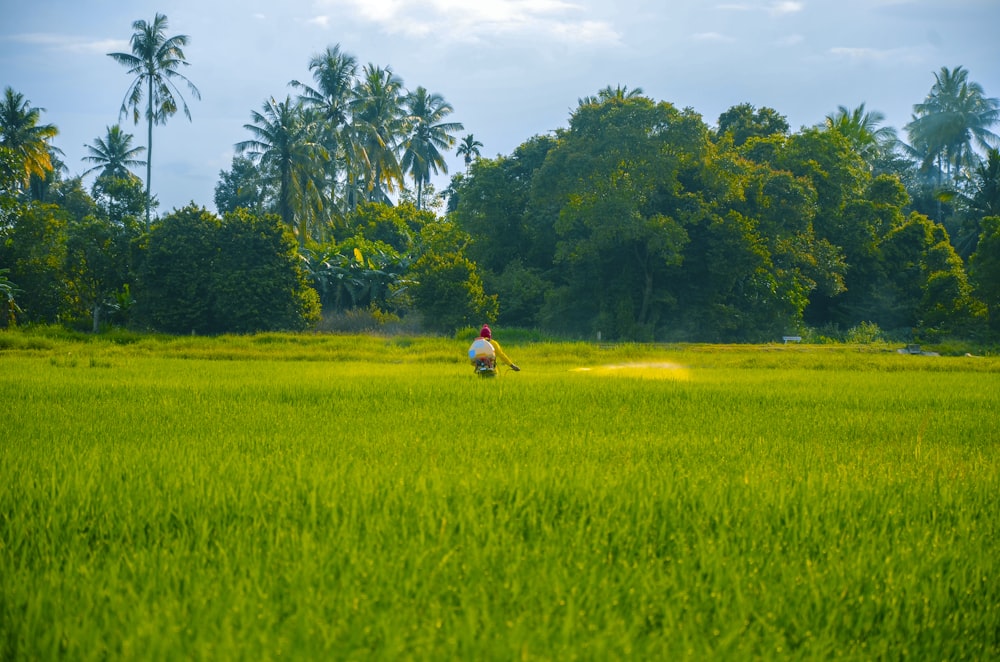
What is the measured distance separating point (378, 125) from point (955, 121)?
35082mm

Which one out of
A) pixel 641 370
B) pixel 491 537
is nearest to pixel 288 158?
pixel 641 370

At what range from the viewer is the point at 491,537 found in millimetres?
3568

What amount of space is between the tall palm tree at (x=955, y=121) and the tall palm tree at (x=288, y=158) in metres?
38.2

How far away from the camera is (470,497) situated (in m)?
4.21

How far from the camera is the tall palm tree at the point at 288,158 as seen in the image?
1373 inches

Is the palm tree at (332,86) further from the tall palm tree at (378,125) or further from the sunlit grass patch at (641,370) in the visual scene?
the sunlit grass patch at (641,370)

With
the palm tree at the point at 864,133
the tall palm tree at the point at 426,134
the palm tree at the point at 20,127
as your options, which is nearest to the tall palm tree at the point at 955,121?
the palm tree at the point at 864,133

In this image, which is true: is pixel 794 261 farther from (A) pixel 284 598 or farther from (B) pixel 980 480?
(A) pixel 284 598

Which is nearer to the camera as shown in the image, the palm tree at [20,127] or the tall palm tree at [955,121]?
the palm tree at [20,127]

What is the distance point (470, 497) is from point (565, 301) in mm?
26083

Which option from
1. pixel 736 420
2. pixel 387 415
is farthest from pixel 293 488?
pixel 736 420

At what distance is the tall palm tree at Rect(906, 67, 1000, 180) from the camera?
5194cm

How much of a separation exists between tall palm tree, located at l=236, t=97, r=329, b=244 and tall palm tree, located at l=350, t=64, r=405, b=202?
4862 mm

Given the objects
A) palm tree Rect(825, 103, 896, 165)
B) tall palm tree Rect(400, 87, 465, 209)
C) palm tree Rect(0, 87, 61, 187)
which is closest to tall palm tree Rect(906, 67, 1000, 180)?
palm tree Rect(825, 103, 896, 165)
